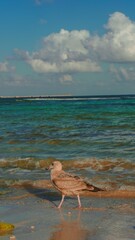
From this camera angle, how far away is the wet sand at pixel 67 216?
7.64 metres

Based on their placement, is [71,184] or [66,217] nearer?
[66,217]

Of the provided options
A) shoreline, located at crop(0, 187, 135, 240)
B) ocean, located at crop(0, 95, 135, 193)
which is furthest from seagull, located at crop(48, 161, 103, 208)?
ocean, located at crop(0, 95, 135, 193)

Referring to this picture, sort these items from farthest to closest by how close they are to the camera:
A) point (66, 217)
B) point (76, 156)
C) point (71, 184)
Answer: point (76, 156)
point (71, 184)
point (66, 217)

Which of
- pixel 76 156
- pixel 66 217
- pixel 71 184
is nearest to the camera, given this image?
pixel 66 217

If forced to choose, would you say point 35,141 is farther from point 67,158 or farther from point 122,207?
point 122,207

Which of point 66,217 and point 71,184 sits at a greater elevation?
point 71,184

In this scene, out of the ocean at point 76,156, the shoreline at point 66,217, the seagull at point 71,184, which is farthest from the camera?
the ocean at point 76,156

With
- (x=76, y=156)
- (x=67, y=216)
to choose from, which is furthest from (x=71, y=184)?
(x=76, y=156)

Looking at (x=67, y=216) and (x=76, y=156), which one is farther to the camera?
(x=76, y=156)

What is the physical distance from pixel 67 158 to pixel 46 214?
7236 mm

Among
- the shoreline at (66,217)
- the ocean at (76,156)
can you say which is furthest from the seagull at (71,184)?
the ocean at (76,156)

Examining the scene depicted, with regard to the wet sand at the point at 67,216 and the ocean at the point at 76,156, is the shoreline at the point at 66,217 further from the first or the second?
the ocean at the point at 76,156

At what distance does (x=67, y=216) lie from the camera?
29.5 feet

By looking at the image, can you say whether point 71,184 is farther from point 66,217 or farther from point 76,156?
point 76,156
